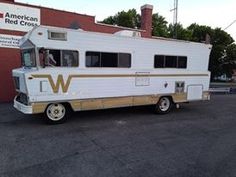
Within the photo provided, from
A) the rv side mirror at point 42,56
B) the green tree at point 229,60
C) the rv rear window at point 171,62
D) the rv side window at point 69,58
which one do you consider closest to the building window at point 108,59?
the rv side window at point 69,58

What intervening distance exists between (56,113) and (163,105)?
14.7 feet

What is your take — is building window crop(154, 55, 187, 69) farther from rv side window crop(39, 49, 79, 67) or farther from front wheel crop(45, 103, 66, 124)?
front wheel crop(45, 103, 66, 124)

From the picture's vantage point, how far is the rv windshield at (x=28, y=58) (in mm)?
7887

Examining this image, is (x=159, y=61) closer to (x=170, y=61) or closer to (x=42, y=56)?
(x=170, y=61)

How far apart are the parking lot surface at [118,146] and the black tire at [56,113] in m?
0.27

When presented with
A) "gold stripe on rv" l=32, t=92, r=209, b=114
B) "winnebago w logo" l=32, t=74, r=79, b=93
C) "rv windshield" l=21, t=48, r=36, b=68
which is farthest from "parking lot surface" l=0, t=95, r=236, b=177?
"rv windshield" l=21, t=48, r=36, b=68

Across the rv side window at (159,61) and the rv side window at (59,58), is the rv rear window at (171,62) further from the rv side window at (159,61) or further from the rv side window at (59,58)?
the rv side window at (59,58)

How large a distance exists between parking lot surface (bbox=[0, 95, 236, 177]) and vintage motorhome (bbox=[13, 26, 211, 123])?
0.74 metres

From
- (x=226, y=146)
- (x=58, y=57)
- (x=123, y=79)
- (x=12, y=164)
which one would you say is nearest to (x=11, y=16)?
(x=58, y=57)

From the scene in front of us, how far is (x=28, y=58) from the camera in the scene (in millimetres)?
8234

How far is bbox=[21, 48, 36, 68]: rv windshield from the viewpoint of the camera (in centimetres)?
789

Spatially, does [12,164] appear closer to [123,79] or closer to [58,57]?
[58,57]

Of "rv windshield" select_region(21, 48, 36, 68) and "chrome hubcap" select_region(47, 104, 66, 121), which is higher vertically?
"rv windshield" select_region(21, 48, 36, 68)

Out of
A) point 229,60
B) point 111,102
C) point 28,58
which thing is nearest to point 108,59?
point 111,102
